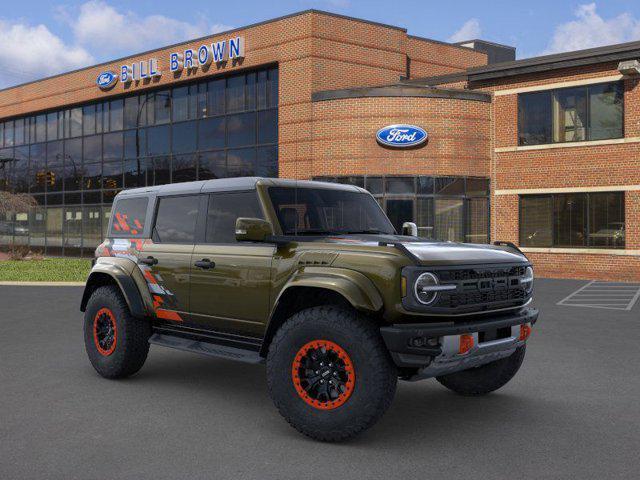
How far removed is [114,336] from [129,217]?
4.38 ft

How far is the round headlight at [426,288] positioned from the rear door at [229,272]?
1.40 meters

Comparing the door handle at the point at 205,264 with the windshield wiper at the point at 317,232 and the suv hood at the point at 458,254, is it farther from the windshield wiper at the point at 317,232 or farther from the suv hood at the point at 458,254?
the suv hood at the point at 458,254

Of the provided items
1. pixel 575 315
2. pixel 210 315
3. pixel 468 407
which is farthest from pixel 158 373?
pixel 575 315

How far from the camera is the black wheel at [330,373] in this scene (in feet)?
15.9

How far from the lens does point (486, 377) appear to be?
6.43 m

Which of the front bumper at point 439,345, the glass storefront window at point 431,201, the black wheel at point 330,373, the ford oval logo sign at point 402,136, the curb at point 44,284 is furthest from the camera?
the glass storefront window at point 431,201

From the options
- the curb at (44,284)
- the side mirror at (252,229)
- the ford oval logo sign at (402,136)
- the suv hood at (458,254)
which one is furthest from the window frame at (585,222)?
the side mirror at (252,229)

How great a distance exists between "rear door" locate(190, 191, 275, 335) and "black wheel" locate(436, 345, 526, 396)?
212cm

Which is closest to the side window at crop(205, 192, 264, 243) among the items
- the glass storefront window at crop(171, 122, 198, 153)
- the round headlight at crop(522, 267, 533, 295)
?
the round headlight at crop(522, 267, 533, 295)

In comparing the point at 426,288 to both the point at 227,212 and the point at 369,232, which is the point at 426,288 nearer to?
the point at 369,232

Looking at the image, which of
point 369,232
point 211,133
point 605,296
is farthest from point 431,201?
point 369,232

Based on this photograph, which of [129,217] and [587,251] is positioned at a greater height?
[129,217]

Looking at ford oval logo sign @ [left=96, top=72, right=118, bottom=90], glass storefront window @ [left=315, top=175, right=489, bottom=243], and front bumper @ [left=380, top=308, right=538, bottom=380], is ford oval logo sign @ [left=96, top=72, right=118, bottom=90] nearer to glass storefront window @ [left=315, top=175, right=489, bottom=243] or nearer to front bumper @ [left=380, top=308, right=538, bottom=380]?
glass storefront window @ [left=315, top=175, right=489, bottom=243]

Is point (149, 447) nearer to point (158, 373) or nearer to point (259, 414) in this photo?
point (259, 414)
